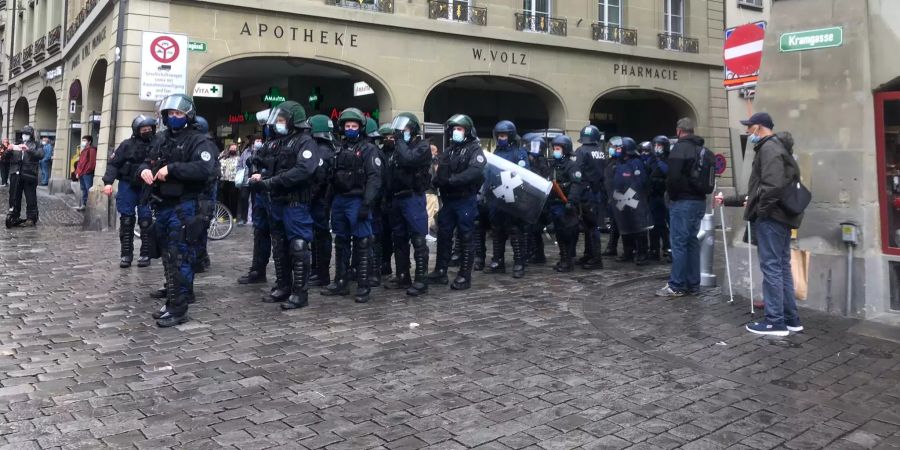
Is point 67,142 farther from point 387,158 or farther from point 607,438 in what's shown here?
point 607,438

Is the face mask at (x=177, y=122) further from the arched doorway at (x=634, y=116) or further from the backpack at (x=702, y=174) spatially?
the arched doorway at (x=634, y=116)

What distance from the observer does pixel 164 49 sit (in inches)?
540

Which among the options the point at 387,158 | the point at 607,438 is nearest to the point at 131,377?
the point at 607,438

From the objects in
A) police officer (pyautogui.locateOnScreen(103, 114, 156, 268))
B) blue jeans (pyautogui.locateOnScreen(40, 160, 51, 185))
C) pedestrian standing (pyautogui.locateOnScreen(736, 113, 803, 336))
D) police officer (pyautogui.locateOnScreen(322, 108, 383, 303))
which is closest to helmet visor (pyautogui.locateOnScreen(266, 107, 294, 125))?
police officer (pyautogui.locateOnScreen(322, 108, 383, 303))

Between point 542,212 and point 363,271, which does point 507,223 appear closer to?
point 542,212

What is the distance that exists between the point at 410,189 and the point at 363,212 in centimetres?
72

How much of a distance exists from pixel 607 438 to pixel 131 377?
10.1 feet

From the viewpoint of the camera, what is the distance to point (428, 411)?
164 inches

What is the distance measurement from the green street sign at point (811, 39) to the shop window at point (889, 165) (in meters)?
0.67

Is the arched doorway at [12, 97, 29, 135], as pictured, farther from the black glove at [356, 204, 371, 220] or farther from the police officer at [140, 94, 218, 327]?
the black glove at [356, 204, 371, 220]

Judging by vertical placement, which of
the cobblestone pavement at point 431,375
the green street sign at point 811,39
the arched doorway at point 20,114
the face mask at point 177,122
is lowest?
the cobblestone pavement at point 431,375

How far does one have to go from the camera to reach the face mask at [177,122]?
20.3ft

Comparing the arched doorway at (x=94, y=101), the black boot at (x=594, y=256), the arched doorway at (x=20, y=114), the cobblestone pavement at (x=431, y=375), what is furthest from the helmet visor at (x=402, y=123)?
the arched doorway at (x=20, y=114)

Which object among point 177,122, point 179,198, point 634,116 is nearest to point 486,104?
point 634,116
